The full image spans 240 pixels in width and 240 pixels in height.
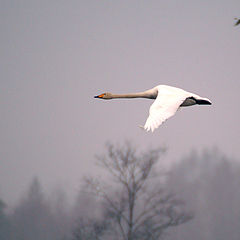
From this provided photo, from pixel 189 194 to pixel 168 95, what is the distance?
6368 centimetres

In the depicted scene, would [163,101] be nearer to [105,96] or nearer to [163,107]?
A: [163,107]

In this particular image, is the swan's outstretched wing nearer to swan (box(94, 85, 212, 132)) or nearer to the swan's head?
swan (box(94, 85, 212, 132))

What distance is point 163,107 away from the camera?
8930 millimetres

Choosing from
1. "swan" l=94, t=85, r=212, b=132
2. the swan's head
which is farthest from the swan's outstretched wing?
the swan's head

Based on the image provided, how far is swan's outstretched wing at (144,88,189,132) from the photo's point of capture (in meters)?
8.21

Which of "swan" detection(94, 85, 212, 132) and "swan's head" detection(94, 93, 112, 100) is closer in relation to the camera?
"swan" detection(94, 85, 212, 132)

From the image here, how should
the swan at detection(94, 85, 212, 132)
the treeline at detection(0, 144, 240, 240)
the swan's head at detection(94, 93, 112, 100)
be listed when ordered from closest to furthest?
1. the swan at detection(94, 85, 212, 132)
2. the swan's head at detection(94, 93, 112, 100)
3. the treeline at detection(0, 144, 240, 240)

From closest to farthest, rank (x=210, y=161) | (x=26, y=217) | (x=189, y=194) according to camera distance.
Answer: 1. (x=26, y=217)
2. (x=189, y=194)
3. (x=210, y=161)

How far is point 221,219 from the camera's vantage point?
218 ft

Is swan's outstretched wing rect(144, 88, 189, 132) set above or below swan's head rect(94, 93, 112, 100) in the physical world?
below

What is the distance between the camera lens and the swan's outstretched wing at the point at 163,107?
26.9ft

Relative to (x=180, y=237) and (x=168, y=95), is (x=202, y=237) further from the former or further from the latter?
(x=168, y=95)

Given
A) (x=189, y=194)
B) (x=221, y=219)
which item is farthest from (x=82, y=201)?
(x=221, y=219)

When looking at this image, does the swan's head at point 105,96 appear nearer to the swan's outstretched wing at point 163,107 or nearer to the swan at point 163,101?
the swan at point 163,101
